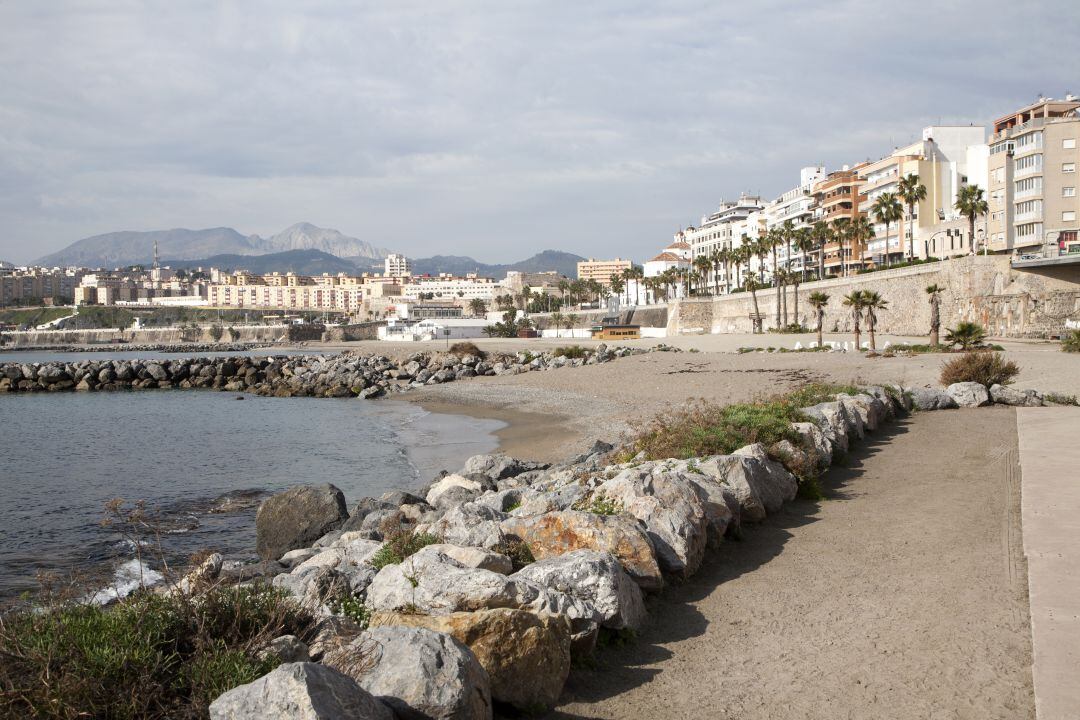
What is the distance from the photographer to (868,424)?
15.0 metres

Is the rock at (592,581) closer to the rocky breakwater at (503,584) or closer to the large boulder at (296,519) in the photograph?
the rocky breakwater at (503,584)

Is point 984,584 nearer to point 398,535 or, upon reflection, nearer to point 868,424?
point 398,535

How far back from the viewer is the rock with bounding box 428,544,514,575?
5844 millimetres

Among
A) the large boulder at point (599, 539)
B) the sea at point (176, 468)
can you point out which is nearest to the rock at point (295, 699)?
the sea at point (176, 468)

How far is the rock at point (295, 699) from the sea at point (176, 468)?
185 cm

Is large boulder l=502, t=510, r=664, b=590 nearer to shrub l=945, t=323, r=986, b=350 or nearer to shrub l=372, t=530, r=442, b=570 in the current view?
shrub l=372, t=530, r=442, b=570

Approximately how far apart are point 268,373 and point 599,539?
5560 centimetres

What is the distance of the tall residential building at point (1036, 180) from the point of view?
56531 millimetres

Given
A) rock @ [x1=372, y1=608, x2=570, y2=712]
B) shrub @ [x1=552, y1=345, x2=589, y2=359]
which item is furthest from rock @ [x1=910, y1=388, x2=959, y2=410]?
shrub @ [x1=552, y1=345, x2=589, y2=359]

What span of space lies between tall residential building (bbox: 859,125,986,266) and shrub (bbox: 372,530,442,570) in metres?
72.4

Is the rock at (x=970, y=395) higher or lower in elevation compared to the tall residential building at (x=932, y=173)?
lower

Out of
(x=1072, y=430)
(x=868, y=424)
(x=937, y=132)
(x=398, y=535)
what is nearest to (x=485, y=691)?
Result: (x=398, y=535)

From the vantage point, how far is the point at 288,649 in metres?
4.41

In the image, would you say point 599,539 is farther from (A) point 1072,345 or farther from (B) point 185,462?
(A) point 1072,345
